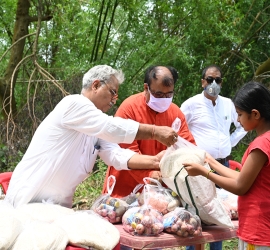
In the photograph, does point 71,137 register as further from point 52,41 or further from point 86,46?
point 52,41

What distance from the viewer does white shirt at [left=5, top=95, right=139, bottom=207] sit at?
10.1ft

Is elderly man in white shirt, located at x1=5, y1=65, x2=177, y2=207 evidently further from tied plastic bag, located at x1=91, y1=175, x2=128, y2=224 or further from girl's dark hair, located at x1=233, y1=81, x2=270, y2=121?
girl's dark hair, located at x1=233, y1=81, x2=270, y2=121

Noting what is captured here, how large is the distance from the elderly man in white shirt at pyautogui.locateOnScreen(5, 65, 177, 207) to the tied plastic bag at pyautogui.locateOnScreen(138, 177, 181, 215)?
22cm

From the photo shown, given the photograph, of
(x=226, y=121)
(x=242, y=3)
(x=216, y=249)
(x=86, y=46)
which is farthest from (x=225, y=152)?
(x=242, y=3)

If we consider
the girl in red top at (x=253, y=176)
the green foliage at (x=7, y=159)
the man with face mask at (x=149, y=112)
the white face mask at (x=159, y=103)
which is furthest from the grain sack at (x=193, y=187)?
the green foliage at (x=7, y=159)

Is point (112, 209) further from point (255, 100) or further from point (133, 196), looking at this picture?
point (255, 100)

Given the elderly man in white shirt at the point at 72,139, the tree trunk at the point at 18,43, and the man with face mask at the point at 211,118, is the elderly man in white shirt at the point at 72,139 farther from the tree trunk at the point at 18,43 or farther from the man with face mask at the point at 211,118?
the tree trunk at the point at 18,43

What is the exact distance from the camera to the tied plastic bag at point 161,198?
2.96 m

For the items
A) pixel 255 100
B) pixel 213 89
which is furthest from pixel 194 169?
pixel 213 89

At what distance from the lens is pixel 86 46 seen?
28.2 ft

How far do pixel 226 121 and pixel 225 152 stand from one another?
1.15ft

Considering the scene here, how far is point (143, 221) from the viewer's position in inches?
109

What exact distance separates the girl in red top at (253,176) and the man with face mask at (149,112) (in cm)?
72

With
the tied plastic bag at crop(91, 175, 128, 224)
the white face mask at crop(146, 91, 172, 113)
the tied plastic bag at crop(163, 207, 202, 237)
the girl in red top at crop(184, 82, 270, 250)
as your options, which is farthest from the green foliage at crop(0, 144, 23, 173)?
the girl in red top at crop(184, 82, 270, 250)
